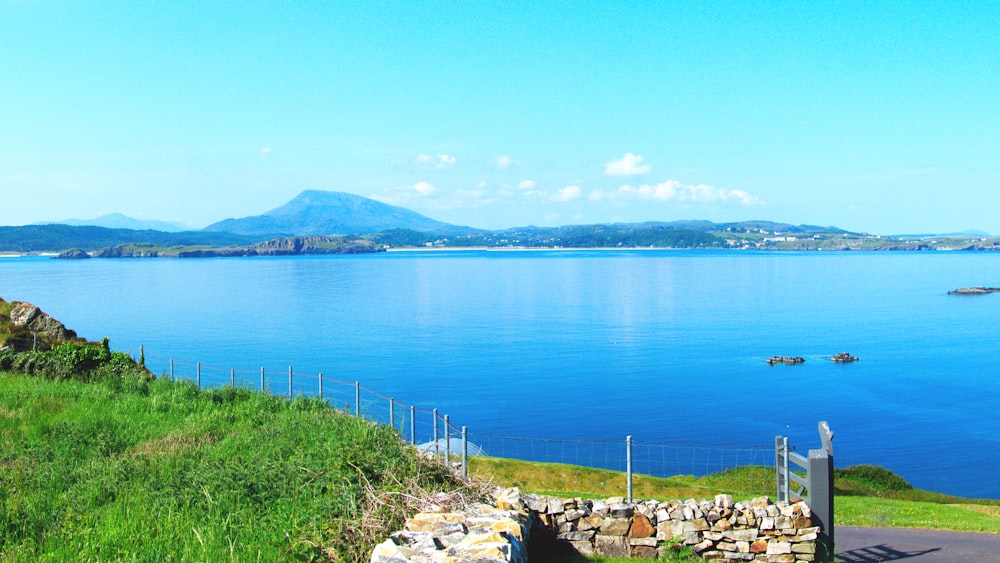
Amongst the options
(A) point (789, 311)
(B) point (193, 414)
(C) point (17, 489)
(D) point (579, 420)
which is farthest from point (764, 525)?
(A) point (789, 311)

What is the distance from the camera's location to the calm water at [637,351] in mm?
48312

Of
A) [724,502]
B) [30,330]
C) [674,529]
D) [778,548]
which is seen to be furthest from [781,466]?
[30,330]

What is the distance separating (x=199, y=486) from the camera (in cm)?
1226

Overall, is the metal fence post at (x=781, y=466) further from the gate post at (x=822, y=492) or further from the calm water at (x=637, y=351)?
the calm water at (x=637, y=351)

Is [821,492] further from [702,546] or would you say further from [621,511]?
[621,511]

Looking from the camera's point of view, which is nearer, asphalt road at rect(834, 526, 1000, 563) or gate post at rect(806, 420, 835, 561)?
gate post at rect(806, 420, 835, 561)

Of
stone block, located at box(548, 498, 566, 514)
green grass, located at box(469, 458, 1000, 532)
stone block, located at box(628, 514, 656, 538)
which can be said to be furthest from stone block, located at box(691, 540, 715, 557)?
green grass, located at box(469, 458, 1000, 532)

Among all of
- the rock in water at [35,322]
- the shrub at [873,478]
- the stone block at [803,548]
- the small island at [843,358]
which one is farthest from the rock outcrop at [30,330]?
the small island at [843,358]

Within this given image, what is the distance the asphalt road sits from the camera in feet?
45.6

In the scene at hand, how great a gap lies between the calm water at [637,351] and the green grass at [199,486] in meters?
30.7

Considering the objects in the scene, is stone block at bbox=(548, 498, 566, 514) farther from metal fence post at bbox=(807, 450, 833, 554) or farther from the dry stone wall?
metal fence post at bbox=(807, 450, 833, 554)

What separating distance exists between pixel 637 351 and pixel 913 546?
60.8 meters

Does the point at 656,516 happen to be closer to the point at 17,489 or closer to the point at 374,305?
the point at 17,489

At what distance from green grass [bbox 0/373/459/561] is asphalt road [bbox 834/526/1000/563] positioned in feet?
28.2
